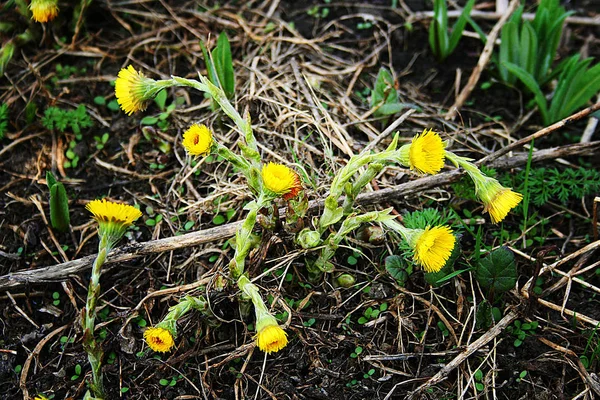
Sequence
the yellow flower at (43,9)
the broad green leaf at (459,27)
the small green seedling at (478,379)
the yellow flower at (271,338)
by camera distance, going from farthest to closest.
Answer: the broad green leaf at (459,27), the yellow flower at (43,9), the small green seedling at (478,379), the yellow flower at (271,338)

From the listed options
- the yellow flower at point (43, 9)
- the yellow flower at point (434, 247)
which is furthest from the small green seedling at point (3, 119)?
the yellow flower at point (434, 247)

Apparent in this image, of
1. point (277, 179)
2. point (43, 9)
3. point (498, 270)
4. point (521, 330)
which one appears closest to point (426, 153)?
point (277, 179)

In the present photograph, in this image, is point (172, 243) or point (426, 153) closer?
point (426, 153)

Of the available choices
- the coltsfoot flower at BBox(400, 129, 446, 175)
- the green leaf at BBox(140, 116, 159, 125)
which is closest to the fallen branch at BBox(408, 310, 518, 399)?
the coltsfoot flower at BBox(400, 129, 446, 175)

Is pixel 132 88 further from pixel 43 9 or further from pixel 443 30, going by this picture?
pixel 443 30

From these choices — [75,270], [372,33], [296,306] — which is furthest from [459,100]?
[75,270]

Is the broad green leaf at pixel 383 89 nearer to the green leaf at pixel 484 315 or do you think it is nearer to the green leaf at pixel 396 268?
the green leaf at pixel 396 268

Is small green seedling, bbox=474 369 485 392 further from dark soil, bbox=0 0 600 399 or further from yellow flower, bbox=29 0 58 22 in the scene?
yellow flower, bbox=29 0 58 22
